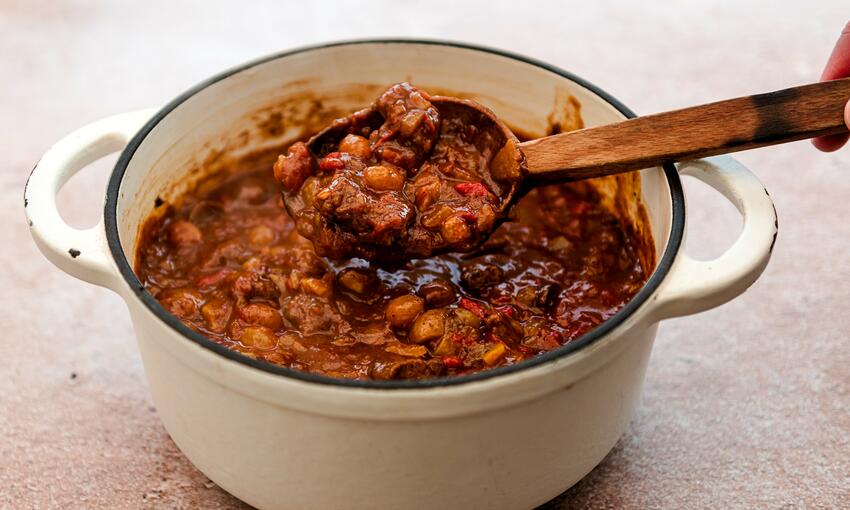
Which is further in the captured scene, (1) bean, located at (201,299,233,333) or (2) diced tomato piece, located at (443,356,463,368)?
(1) bean, located at (201,299,233,333)

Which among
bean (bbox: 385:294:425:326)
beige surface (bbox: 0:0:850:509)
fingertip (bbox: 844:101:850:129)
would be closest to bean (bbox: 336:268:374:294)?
bean (bbox: 385:294:425:326)

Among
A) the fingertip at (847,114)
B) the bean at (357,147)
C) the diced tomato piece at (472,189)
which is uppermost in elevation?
the fingertip at (847,114)

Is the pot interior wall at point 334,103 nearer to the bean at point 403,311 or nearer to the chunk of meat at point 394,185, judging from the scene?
the chunk of meat at point 394,185

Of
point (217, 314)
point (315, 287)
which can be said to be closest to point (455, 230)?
point (315, 287)

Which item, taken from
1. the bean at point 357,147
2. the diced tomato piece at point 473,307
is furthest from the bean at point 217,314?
the diced tomato piece at point 473,307

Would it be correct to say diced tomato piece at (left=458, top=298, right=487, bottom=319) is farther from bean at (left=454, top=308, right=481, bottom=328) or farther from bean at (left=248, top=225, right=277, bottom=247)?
bean at (left=248, top=225, right=277, bottom=247)

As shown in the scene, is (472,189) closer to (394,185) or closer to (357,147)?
(394,185)

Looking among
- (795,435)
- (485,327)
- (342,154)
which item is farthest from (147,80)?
(795,435)
